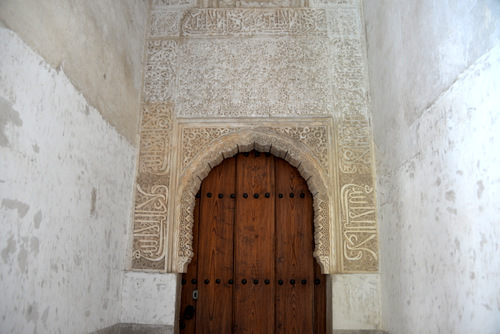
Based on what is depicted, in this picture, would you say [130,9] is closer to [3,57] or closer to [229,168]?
[229,168]

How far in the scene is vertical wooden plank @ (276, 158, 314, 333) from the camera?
3.02 metres

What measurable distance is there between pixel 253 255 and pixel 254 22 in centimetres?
190

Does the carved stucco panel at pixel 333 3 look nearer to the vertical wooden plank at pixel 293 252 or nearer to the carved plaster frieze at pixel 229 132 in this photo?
the carved plaster frieze at pixel 229 132

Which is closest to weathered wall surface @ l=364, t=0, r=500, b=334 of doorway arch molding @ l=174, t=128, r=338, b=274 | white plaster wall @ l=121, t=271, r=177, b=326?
doorway arch molding @ l=174, t=128, r=338, b=274

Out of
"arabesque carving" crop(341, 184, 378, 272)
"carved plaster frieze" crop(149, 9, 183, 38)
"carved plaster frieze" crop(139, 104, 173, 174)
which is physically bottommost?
"arabesque carving" crop(341, 184, 378, 272)

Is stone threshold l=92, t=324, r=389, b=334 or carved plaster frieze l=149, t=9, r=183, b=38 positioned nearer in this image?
stone threshold l=92, t=324, r=389, b=334

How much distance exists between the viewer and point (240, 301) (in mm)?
3045

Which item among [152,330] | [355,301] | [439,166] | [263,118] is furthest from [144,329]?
[439,166]

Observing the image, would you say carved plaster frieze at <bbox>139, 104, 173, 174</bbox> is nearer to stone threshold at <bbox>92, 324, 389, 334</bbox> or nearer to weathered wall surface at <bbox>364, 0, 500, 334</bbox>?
stone threshold at <bbox>92, 324, 389, 334</bbox>

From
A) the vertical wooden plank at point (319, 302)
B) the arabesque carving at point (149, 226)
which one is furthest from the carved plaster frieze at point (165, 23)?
the vertical wooden plank at point (319, 302)

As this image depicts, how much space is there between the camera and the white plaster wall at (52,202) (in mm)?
1640

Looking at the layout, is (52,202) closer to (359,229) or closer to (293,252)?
(293,252)

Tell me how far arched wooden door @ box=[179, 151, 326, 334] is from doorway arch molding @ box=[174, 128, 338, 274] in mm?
116

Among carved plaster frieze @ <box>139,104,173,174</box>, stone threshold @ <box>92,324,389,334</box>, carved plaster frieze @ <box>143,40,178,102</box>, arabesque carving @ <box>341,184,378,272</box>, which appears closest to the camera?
stone threshold @ <box>92,324,389,334</box>
